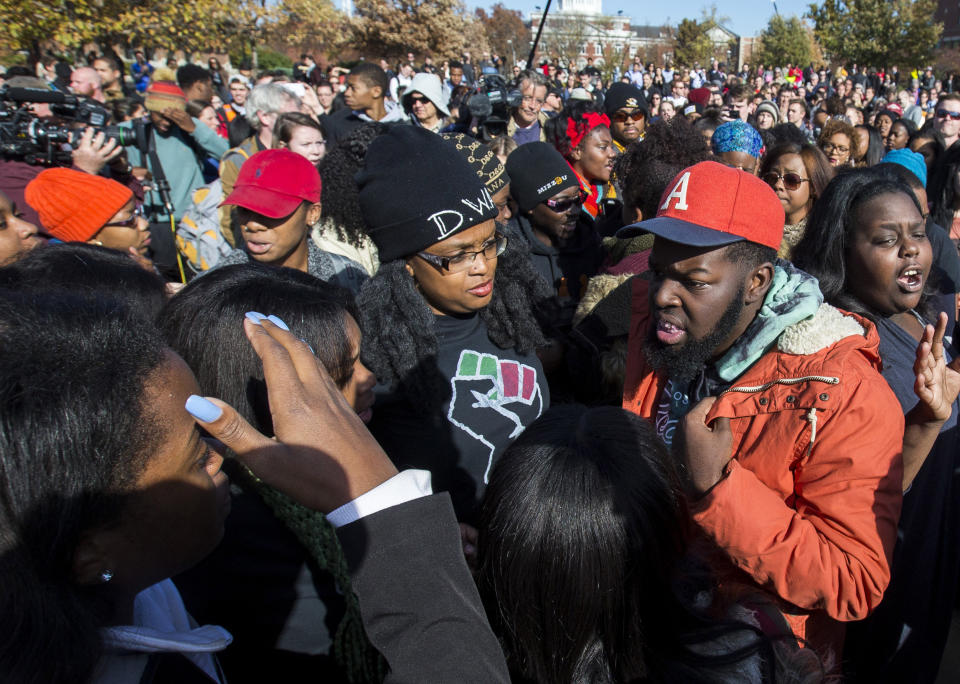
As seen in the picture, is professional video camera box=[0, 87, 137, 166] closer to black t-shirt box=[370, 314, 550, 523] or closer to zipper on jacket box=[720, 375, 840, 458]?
black t-shirt box=[370, 314, 550, 523]

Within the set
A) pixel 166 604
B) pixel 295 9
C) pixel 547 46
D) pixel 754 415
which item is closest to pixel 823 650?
pixel 754 415

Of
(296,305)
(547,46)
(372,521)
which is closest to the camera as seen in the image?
(372,521)

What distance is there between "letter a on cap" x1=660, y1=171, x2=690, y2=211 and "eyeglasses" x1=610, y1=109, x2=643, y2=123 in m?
4.31

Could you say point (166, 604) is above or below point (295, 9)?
below

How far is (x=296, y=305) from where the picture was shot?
1575 mm

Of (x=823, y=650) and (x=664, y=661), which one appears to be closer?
(x=664, y=661)

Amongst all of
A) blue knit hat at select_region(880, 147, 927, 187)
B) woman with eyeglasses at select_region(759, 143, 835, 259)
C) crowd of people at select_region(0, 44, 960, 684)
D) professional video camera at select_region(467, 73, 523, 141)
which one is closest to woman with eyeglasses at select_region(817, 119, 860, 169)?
blue knit hat at select_region(880, 147, 927, 187)

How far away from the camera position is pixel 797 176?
11.8 ft

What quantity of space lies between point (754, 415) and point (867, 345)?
37 cm

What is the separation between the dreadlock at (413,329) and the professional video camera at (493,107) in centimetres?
458

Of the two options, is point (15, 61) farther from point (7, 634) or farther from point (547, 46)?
point (547, 46)

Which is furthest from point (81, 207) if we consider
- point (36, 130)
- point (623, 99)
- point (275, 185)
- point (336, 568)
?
point (623, 99)

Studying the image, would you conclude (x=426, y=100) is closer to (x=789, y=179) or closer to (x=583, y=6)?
(x=789, y=179)

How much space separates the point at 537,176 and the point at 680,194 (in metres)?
1.77
